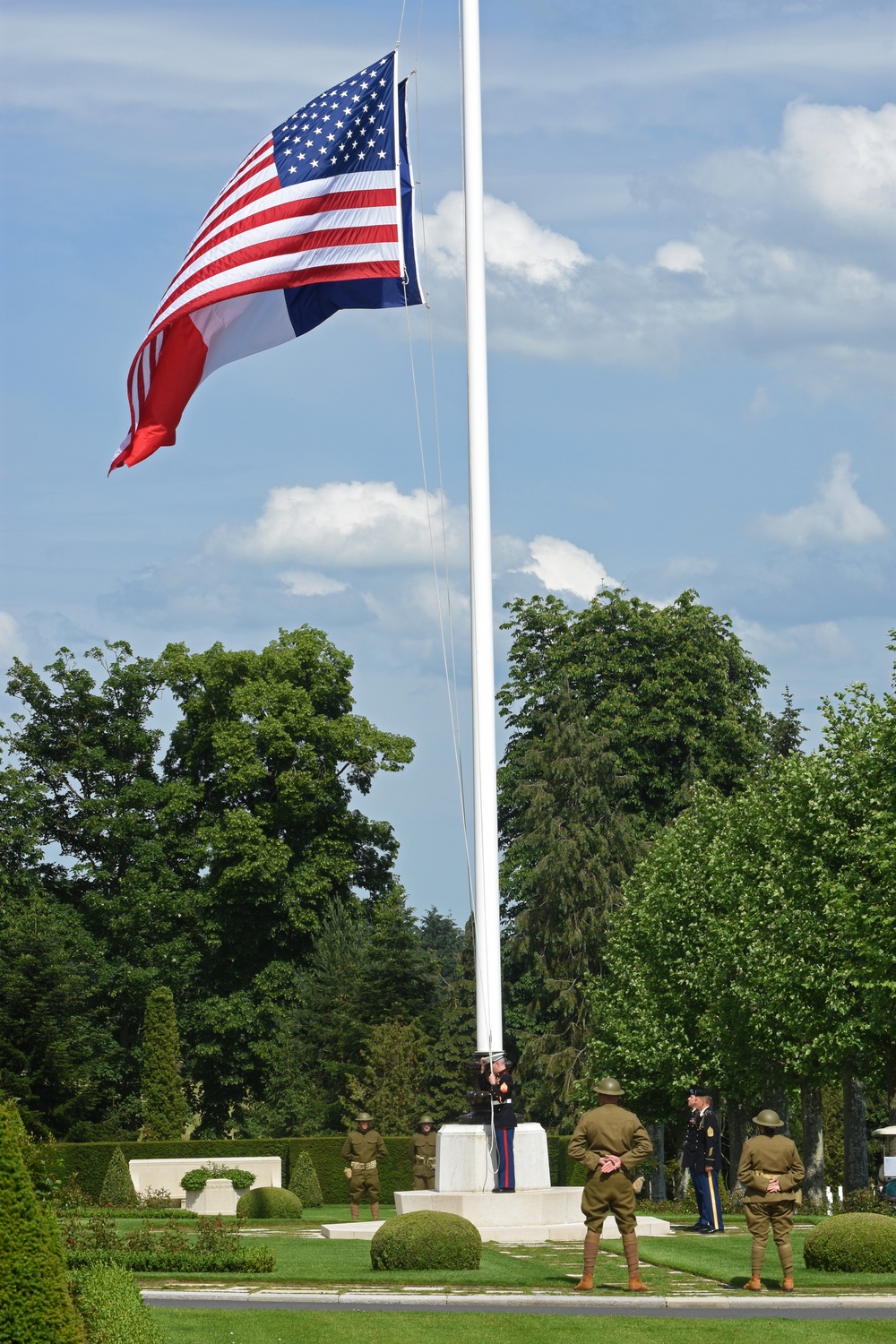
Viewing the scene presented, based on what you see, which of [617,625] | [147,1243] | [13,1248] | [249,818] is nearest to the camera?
[13,1248]

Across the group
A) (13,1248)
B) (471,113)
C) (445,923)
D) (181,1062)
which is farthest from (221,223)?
(445,923)

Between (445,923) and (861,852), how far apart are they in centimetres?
12270

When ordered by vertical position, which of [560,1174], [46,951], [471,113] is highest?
[471,113]

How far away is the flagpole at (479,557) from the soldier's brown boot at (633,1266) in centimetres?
735

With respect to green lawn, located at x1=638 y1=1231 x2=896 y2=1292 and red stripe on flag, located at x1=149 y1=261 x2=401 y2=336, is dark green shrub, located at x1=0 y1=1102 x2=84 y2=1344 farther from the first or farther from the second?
red stripe on flag, located at x1=149 y1=261 x2=401 y2=336

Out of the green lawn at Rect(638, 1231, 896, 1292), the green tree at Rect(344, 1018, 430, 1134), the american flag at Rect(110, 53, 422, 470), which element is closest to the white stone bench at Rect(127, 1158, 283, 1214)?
the green tree at Rect(344, 1018, 430, 1134)

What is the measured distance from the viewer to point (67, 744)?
60281 millimetres

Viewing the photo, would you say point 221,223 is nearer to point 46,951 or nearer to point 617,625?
point 46,951

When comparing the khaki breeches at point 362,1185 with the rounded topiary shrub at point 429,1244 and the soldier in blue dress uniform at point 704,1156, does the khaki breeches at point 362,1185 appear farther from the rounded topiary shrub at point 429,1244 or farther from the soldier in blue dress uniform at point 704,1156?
the rounded topiary shrub at point 429,1244

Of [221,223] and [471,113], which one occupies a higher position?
[471,113]

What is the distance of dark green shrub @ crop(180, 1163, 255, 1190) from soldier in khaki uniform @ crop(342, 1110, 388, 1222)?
12624 millimetres

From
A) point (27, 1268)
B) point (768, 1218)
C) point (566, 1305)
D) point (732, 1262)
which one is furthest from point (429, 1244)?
point (27, 1268)

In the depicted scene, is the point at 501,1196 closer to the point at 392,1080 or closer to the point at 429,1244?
the point at 429,1244

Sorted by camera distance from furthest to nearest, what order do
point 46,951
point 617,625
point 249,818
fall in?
1. point 617,625
2. point 249,818
3. point 46,951
